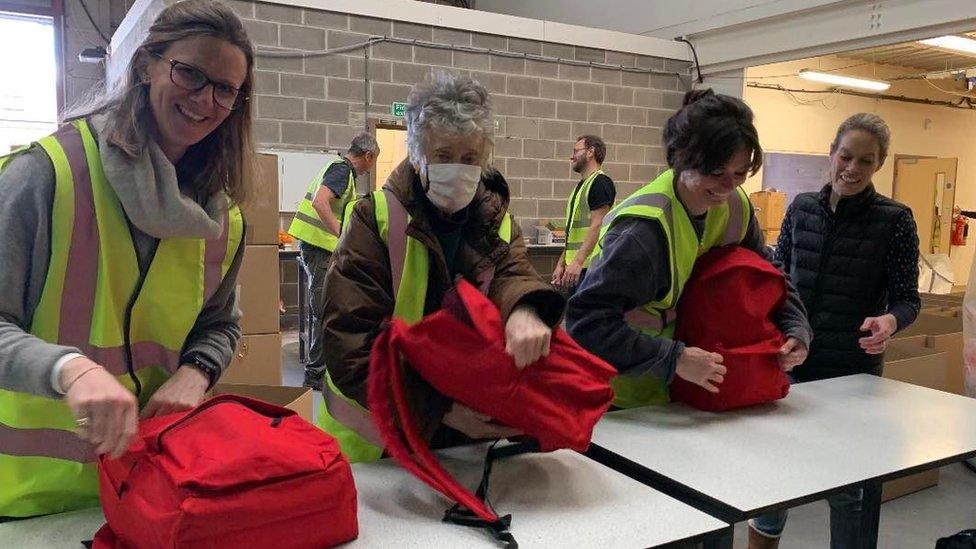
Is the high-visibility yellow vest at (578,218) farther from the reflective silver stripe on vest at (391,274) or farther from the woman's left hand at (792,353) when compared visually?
the reflective silver stripe on vest at (391,274)

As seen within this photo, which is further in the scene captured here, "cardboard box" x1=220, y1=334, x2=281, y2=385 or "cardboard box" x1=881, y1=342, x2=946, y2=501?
"cardboard box" x1=220, y1=334, x2=281, y2=385

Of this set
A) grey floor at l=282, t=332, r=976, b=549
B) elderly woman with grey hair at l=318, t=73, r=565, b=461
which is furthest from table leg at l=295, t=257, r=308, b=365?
elderly woman with grey hair at l=318, t=73, r=565, b=461

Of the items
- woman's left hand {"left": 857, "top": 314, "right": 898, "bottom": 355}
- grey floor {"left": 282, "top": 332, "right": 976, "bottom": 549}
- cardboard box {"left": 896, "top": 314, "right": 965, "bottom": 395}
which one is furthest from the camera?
cardboard box {"left": 896, "top": 314, "right": 965, "bottom": 395}

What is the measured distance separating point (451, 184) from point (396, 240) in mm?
145

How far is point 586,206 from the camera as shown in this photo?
473 centimetres

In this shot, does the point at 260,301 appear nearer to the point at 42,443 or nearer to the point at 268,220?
the point at 268,220

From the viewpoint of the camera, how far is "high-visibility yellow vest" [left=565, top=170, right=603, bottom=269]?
185 inches

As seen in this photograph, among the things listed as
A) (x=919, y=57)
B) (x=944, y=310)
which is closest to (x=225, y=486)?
(x=944, y=310)

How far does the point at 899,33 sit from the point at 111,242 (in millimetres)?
5610

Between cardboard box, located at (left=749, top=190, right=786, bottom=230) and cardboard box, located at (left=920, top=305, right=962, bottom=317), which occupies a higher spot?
cardboard box, located at (left=749, top=190, right=786, bottom=230)

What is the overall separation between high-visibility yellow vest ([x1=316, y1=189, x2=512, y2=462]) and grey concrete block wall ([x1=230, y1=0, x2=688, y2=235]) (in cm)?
368

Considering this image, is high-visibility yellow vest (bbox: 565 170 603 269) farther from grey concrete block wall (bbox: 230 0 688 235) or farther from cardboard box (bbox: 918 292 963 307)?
cardboard box (bbox: 918 292 963 307)

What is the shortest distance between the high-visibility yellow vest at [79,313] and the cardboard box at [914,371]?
2913 mm

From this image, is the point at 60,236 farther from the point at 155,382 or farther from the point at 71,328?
the point at 155,382
